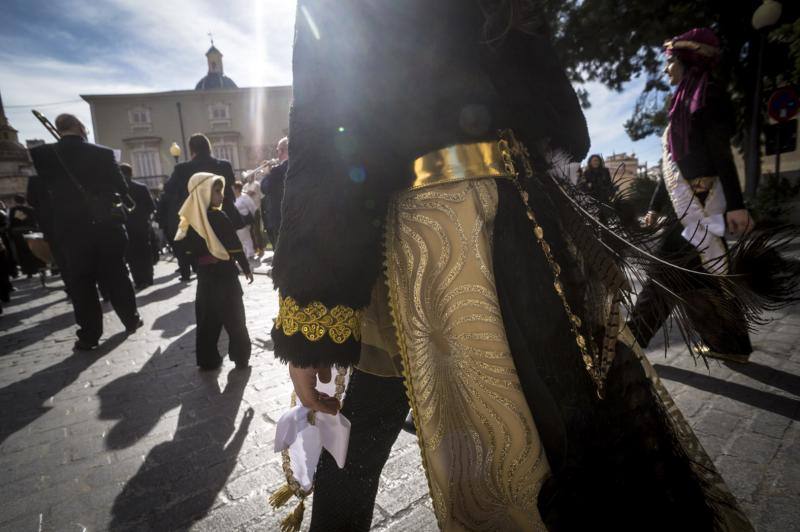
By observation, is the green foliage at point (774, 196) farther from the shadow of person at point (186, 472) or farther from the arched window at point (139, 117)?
the arched window at point (139, 117)

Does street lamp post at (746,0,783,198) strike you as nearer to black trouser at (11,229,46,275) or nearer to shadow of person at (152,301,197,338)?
shadow of person at (152,301,197,338)

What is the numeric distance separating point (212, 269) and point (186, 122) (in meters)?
44.0

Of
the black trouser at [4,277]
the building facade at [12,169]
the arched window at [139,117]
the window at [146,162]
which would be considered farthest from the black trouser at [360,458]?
the arched window at [139,117]

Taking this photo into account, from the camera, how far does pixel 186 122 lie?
4103 centimetres

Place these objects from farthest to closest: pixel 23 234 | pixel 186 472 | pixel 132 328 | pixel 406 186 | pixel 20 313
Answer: pixel 23 234, pixel 20 313, pixel 132 328, pixel 186 472, pixel 406 186

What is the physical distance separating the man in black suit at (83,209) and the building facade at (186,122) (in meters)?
36.7

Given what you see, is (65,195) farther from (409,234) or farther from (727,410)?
(727,410)

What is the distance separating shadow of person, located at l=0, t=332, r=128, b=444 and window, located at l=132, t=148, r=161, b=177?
139ft

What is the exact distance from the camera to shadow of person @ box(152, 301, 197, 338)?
17.4ft

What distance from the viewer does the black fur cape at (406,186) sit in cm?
93

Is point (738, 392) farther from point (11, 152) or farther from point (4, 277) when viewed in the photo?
point (11, 152)

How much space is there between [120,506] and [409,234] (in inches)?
81.4

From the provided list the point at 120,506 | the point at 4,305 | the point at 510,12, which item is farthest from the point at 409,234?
the point at 4,305

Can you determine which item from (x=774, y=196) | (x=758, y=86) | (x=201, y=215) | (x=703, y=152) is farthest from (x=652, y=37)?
(x=201, y=215)
